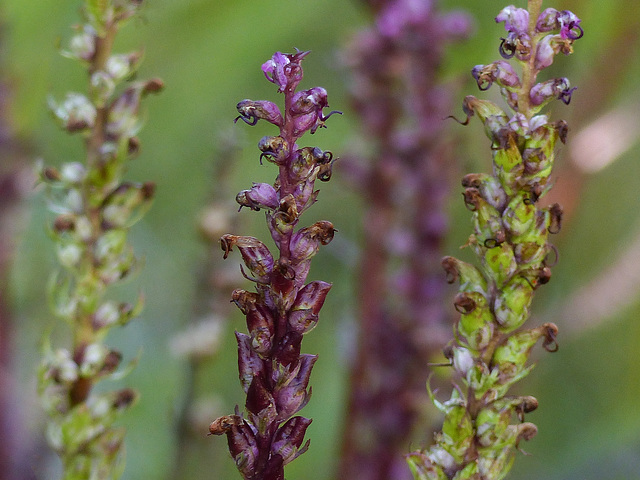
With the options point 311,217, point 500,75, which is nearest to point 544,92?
point 500,75

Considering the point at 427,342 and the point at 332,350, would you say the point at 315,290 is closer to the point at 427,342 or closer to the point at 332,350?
the point at 427,342

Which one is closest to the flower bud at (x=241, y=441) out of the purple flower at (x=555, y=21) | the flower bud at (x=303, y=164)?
the flower bud at (x=303, y=164)

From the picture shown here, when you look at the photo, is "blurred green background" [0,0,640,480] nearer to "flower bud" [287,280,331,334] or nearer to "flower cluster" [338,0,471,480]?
"flower cluster" [338,0,471,480]

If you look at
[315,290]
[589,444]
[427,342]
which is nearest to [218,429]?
[315,290]

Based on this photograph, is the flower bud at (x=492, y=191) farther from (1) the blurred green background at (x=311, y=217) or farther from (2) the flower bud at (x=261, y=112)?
(1) the blurred green background at (x=311, y=217)

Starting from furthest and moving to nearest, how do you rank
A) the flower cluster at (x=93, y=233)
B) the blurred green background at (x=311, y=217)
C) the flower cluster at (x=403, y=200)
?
the blurred green background at (x=311, y=217) → the flower cluster at (x=403, y=200) → the flower cluster at (x=93, y=233)

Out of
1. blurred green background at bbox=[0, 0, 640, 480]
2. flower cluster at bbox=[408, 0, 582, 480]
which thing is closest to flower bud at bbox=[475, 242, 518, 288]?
flower cluster at bbox=[408, 0, 582, 480]
